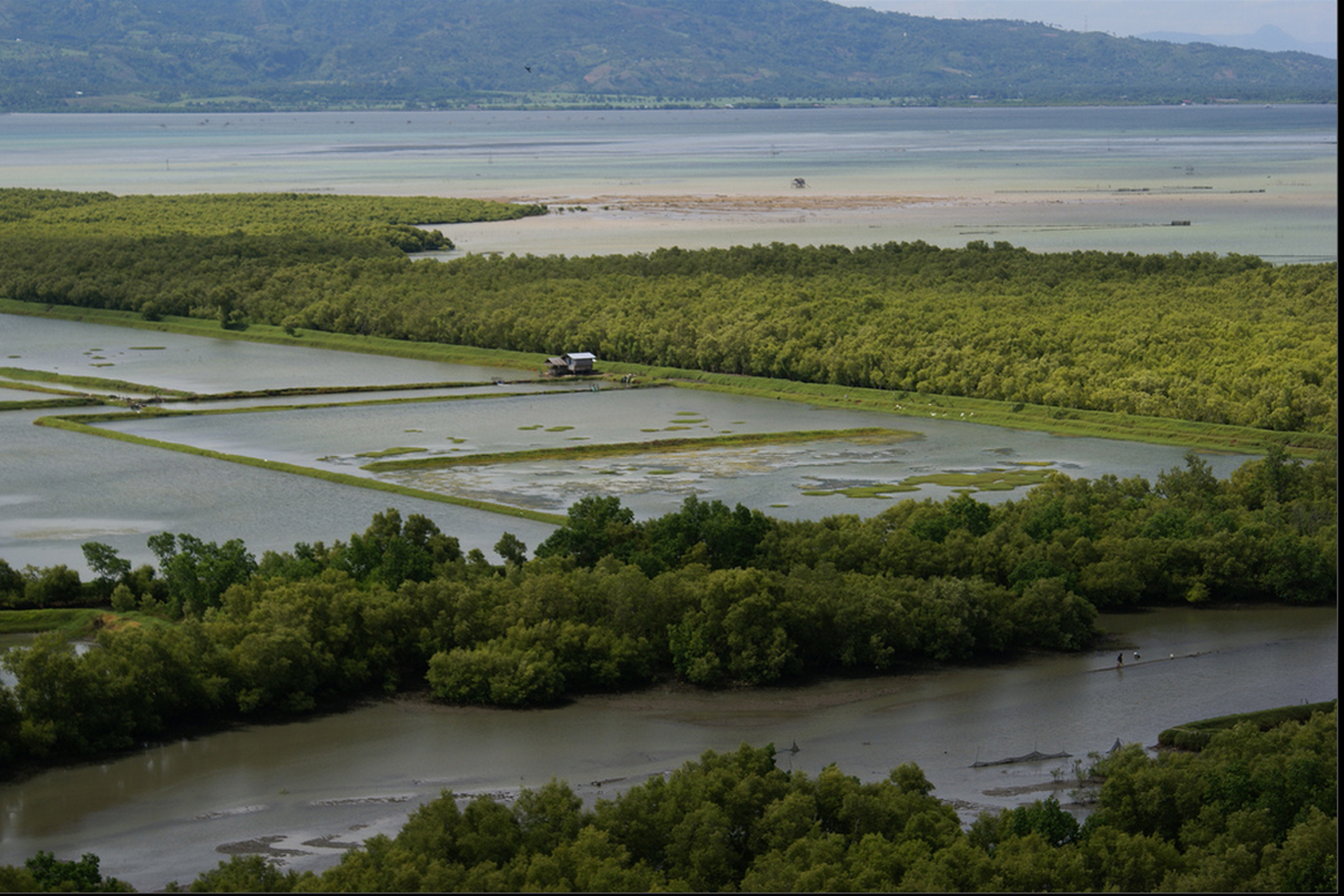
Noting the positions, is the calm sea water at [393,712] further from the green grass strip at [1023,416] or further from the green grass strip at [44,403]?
the green grass strip at [44,403]

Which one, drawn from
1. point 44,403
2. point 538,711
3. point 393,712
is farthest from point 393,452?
point 538,711

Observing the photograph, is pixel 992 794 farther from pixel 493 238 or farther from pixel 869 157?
pixel 869 157

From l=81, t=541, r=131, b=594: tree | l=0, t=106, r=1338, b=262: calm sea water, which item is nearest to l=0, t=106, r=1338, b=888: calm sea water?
l=81, t=541, r=131, b=594: tree

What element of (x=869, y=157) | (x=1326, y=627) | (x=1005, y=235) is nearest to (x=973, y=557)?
(x=1326, y=627)

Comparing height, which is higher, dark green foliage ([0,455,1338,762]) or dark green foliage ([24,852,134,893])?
dark green foliage ([0,455,1338,762])

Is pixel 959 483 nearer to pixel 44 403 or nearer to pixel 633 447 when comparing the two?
pixel 633 447

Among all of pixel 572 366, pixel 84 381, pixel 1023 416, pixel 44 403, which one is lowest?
pixel 1023 416

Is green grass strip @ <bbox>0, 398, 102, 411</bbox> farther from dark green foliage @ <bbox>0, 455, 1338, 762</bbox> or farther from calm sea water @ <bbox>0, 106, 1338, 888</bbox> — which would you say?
dark green foliage @ <bbox>0, 455, 1338, 762</bbox>
